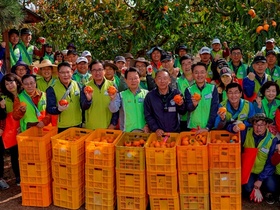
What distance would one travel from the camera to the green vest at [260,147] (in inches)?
193

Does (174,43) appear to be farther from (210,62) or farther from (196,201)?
(196,201)

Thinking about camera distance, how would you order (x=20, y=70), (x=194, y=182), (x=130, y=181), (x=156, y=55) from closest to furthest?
(x=194, y=182) < (x=130, y=181) < (x=20, y=70) < (x=156, y=55)

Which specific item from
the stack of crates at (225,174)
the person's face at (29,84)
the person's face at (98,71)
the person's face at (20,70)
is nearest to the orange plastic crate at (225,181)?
the stack of crates at (225,174)

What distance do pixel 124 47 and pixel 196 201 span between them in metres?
5.70

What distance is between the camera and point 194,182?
14.7ft

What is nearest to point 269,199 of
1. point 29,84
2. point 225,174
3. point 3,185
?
point 225,174

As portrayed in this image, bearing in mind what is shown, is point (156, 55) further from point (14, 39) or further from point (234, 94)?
point (14, 39)

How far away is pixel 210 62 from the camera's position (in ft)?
23.7

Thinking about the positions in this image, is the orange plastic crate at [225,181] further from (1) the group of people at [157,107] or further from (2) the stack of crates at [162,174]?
(1) the group of people at [157,107]

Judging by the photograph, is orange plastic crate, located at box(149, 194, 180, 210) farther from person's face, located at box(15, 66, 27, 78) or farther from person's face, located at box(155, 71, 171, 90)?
person's face, located at box(15, 66, 27, 78)

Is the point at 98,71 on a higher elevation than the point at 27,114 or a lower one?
higher

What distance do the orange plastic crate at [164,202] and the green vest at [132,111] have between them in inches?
41.0

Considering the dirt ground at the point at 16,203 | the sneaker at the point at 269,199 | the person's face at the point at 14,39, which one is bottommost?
the dirt ground at the point at 16,203

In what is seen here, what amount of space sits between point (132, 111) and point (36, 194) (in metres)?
1.69
